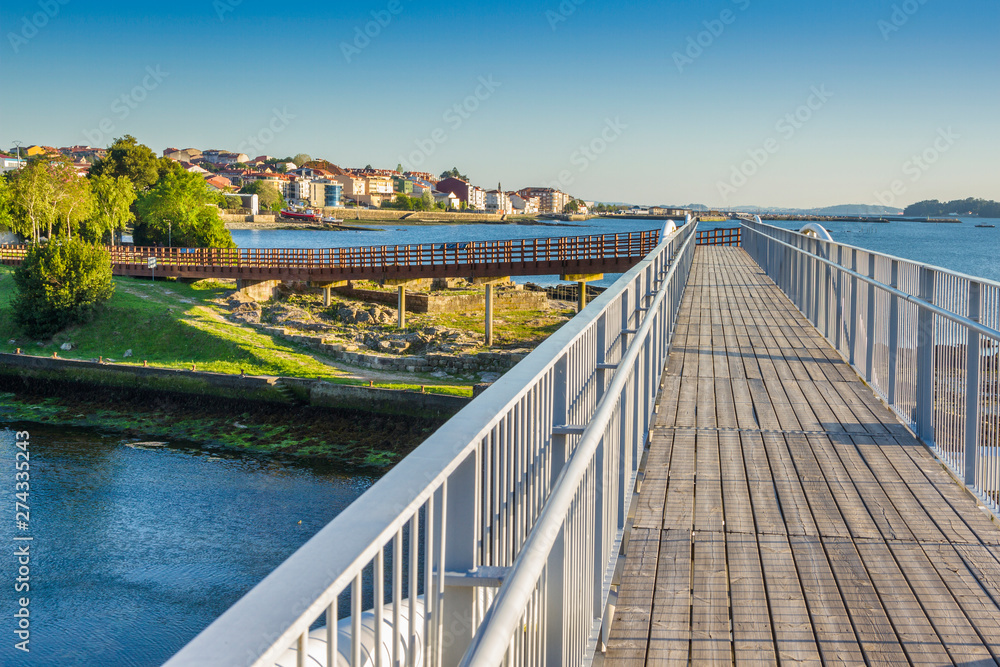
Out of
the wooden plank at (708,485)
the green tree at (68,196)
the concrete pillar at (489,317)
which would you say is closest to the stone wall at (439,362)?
the concrete pillar at (489,317)

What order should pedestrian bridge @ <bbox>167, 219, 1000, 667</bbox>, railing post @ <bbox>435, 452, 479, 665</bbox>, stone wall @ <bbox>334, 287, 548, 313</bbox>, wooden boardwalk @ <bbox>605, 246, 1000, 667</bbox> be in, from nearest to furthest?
pedestrian bridge @ <bbox>167, 219, 1000, 667</bbox>, railing post @ <bbox>435, 452, 479, 665</bbox>, wooden boardwalk @ <bbox>605, 246, 1000, 667</bbox>, stone wall @ <bbox>334, 287, 548, 313</bbox>

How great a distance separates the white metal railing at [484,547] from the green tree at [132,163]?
113389 mm

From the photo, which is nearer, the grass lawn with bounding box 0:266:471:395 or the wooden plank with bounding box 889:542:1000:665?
the wooden plank with bounding box 889:542:1000:665

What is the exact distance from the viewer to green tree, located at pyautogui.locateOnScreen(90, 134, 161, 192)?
356 feet

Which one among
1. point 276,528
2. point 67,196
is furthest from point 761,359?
point 67,196

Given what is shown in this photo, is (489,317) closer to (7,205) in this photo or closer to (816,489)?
(816,489)

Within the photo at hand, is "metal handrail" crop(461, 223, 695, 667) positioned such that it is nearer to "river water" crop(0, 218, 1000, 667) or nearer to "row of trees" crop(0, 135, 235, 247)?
"river water" crop(0, 218, 1000, 667)

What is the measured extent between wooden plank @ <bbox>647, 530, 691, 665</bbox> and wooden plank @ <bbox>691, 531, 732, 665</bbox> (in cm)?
3

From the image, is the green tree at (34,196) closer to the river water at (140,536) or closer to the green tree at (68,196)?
the green tree at (68,196)

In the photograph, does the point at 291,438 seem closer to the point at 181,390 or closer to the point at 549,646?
the point at 181,390

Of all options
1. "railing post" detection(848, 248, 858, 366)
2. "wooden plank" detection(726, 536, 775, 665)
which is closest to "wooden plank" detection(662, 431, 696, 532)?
"wooden plank" detection(726, 536, 775, 665)

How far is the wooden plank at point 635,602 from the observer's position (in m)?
3.47

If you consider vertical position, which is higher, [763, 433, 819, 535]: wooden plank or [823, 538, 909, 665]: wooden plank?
[763, 433, 819, 535]: wooden plank

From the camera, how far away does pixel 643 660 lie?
340cm
